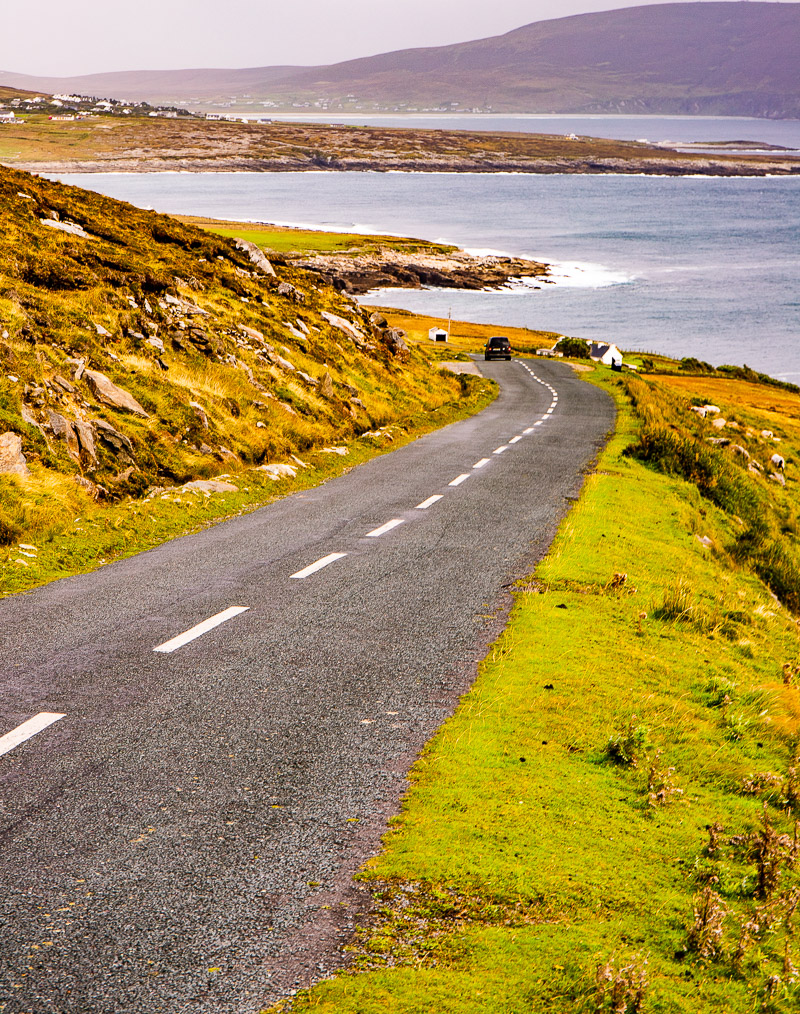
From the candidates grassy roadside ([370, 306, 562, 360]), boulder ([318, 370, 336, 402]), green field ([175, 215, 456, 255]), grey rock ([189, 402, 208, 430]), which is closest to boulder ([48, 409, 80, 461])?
grey rock ([189, 402, 208, 430])

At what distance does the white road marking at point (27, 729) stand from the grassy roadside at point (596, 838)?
2.64 meters

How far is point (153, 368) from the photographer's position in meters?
18.2

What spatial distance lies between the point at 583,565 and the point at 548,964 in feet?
24.7

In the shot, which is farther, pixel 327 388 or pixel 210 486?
pixel 327 388

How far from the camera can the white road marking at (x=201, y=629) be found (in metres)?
7.62

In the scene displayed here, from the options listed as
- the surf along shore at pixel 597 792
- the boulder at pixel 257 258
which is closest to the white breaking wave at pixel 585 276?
the boulder at pixel 257 258

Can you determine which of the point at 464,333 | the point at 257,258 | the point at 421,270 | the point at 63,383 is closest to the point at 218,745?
the point at 63,383

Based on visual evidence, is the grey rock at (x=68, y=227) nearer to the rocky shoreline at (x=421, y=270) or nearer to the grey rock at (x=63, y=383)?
the grey rock at (x=63, y=383)

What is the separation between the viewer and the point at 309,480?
56.4ft

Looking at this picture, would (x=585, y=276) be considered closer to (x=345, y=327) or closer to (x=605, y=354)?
(x=605, y=354)

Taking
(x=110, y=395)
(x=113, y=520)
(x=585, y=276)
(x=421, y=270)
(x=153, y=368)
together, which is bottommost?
(x=113, y=520)

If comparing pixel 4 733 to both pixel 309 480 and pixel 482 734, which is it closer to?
pixel 482 734

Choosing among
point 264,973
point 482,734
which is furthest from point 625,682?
point 264,973

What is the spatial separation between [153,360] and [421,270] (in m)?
105
